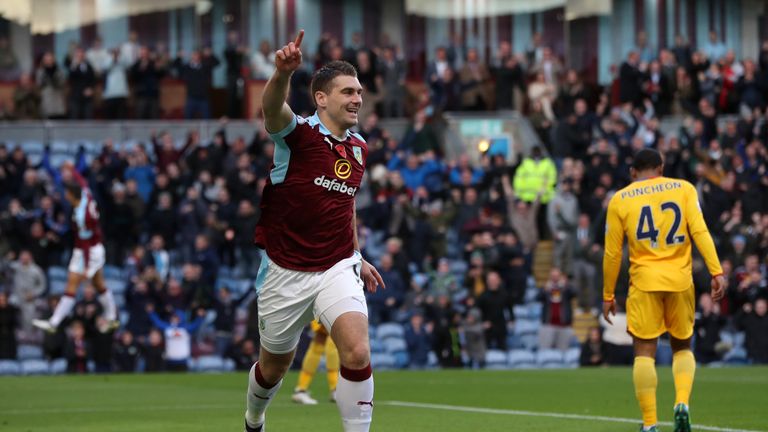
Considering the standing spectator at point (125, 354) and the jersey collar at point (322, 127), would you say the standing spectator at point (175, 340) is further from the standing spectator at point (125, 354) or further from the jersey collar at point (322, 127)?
the jersey collar at point (322, 127)

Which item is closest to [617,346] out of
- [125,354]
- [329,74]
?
[125,354]

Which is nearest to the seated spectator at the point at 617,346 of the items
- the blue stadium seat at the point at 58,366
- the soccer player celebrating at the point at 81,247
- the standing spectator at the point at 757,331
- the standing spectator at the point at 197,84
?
the standing spectator at the point at 757,331

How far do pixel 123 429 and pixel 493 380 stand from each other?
9.23 metres

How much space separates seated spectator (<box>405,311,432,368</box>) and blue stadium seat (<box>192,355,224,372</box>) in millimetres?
3435

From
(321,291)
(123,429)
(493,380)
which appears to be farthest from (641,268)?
(493,380)

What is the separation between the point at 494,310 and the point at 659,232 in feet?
51.0

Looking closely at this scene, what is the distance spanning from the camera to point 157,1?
39.7 meters

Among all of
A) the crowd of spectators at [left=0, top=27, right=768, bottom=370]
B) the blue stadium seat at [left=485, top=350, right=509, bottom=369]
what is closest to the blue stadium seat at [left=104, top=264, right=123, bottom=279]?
the crowd of spectators at [left=0, top=27, right=768, bottom=370]

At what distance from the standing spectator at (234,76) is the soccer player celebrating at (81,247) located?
11.9 meters

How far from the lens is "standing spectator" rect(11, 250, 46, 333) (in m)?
26.0

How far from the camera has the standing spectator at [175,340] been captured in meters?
25.6

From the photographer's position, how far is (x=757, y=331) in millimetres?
26141

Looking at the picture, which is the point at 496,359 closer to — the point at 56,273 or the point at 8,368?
the point at 56,273

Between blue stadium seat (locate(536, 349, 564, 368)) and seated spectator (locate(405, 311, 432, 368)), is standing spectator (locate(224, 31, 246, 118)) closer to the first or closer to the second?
seated spectator (locate(405, 311, 432, 368))
